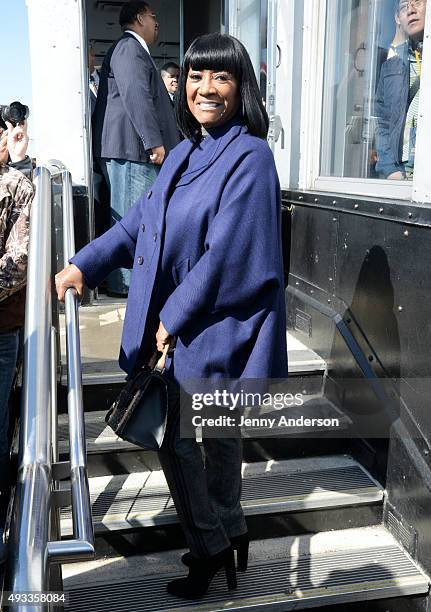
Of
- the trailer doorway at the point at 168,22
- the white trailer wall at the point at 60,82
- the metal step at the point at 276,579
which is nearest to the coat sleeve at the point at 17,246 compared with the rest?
the metal step at the point at 276,579

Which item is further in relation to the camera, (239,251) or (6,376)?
(6,376)

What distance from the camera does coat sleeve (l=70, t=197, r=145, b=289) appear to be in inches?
79.4

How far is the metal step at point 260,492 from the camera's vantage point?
2391mm

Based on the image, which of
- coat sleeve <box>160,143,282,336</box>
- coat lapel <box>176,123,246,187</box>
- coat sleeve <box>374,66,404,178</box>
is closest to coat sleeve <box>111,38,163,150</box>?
coat sleeve <box>374,66,404,178</box>

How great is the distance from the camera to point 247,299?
6.02 feet

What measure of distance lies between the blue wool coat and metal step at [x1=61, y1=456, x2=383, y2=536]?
2.46ft

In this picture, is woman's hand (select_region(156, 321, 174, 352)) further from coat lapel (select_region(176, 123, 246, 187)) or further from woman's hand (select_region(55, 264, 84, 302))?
coat lapel (select_region(176, 123, 246, 187))

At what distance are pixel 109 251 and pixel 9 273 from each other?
54 centimetres

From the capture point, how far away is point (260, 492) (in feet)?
8.39

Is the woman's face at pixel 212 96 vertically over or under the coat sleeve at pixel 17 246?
over

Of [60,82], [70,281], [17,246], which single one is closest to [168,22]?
[60,82]

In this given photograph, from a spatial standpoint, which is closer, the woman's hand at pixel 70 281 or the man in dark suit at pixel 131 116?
the woman's hand at pixel 70 281

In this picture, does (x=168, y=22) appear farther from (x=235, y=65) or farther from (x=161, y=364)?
(x=161, y=364)

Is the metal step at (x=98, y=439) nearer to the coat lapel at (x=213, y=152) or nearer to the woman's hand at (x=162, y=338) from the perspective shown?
the woman's hand at (x=162, y=338)
